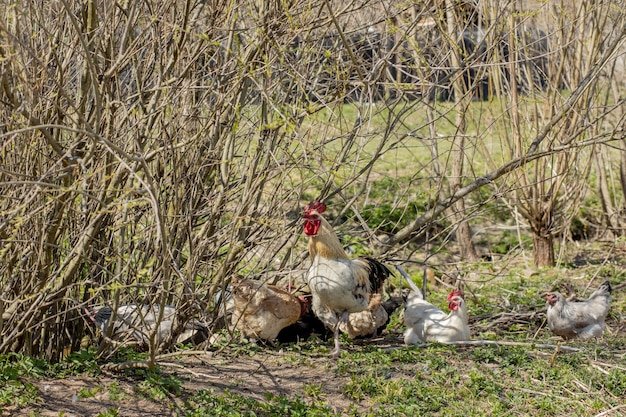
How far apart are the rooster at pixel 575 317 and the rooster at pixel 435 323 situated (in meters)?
1.11

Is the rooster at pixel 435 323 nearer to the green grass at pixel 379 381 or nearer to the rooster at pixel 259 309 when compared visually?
the green grass at pixel 379 381

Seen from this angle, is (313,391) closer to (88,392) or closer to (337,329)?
(337,329)

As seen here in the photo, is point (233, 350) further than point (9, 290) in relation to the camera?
Yes

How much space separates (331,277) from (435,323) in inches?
45.7

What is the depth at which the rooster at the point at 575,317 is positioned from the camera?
7953mm

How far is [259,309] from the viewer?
273 inches

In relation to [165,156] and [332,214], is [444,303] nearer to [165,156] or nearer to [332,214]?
[332,214]

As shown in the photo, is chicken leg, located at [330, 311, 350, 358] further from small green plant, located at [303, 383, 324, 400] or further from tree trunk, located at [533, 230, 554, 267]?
tree trunk, located at [533, 230, 554, 267]

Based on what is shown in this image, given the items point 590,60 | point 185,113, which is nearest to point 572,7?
point 590,60

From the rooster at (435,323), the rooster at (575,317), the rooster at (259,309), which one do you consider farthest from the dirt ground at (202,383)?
the rooster at (575,317)

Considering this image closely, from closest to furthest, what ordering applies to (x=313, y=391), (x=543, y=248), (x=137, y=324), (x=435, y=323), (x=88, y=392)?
(x=88, y=392) → (x=313, y=391) → (x=137, y=324) → (x=435, y=323) → (x=543, y=248)

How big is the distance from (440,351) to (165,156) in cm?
275

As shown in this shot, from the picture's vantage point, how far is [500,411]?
5746 millimetres

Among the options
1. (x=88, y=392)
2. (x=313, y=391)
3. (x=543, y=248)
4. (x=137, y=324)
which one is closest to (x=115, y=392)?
(x=88, y=392)
